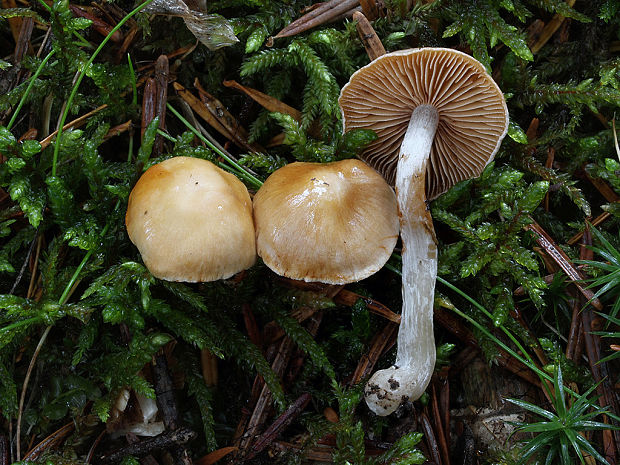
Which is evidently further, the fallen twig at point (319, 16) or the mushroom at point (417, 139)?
the fallen twig at point (319, 16)

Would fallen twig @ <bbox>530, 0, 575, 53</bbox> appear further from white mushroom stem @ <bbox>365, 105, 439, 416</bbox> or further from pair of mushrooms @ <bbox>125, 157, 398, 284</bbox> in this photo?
pair of mushrooms @ <bbox>125, 157, 398, 284</bbox>

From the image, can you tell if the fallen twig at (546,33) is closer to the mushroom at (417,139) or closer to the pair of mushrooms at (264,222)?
the mushroom at (417,139)

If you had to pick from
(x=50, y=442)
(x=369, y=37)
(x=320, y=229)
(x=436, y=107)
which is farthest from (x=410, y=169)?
(x=50, y=442)

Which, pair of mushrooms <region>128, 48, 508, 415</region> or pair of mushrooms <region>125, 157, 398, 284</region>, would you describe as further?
pair of mushrooms <region>128, 48, 508, 415</region>

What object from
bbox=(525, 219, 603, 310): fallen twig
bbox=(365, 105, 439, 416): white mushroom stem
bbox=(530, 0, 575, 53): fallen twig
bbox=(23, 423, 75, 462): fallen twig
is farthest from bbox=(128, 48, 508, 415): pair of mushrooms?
bbox=(23, 423, 75, 462): fallen twig

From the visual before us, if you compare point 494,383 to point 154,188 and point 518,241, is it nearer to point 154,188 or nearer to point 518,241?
point 518,241

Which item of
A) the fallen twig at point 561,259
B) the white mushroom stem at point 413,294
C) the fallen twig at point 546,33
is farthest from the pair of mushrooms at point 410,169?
the fallen twig at point 546,33
